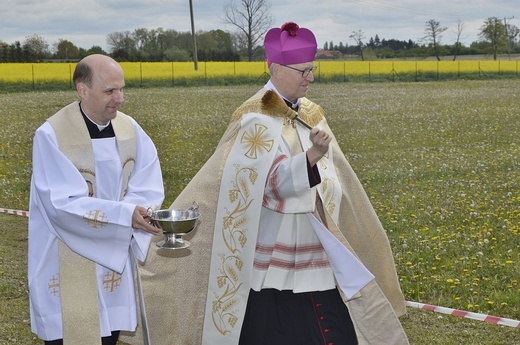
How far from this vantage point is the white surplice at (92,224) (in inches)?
173

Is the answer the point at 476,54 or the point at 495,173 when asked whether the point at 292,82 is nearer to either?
the point at 495,173

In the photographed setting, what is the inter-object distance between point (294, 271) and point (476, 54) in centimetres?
10232

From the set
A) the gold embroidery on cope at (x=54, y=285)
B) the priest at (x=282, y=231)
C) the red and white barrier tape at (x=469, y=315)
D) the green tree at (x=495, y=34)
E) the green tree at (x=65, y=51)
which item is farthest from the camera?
the green tree at (x=495, y=34)

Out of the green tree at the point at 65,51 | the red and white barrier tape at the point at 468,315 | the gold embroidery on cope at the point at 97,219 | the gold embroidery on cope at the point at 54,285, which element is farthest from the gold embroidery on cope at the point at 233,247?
the green tree at the point at 65,51

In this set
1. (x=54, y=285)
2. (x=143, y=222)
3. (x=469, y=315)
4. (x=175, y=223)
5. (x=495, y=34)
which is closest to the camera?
(x=175, y=223)

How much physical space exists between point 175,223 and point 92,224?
1.65 ft

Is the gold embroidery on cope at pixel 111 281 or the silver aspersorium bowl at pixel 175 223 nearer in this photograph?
the silver aspersorium bowl at pixel 175 223

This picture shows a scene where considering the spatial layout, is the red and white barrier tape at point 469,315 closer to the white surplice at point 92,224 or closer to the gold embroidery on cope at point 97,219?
the white surplice at point 92,224

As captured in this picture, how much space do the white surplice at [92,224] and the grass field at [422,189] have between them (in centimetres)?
234

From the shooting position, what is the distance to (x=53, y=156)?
4445 millimetres

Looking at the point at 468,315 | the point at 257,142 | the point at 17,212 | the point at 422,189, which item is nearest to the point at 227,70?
the point at 422,189

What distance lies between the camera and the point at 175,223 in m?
4.19

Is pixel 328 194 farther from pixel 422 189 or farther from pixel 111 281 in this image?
pixel 422 189

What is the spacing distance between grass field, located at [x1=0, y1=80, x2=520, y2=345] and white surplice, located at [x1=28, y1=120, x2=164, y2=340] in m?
2.34
